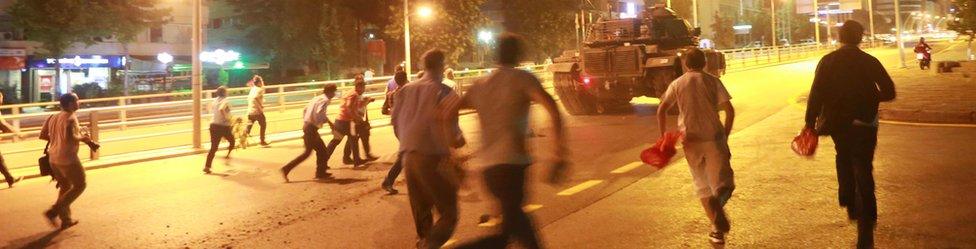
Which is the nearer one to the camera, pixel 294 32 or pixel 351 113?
pixel 351 113

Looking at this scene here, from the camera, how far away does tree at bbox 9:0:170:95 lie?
3975 cm

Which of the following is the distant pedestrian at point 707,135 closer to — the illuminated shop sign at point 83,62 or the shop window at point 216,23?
the illuminated shop sign at point 83,62

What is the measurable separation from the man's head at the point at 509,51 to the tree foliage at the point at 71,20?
40.6 meters

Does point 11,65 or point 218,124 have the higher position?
point 11,65

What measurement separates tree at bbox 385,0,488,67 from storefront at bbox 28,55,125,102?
50.7ft

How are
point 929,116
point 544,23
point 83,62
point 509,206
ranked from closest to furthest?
point 509,206 → point 929,116 → point 83,62 → point 544,23

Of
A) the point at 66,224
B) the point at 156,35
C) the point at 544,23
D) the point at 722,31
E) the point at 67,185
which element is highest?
the point at 722,31

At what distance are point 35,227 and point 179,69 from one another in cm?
4707

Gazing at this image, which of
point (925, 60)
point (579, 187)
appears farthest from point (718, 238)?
point (925, 60)

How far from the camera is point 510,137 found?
445 centimetres

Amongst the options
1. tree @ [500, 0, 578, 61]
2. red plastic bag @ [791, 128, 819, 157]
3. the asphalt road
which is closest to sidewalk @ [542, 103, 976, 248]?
the asphalt road

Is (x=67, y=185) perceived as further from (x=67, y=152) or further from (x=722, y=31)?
(x=722, y=31)

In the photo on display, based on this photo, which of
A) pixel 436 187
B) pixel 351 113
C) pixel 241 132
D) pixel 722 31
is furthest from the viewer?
pixel 722 31

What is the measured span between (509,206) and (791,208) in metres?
3.95
